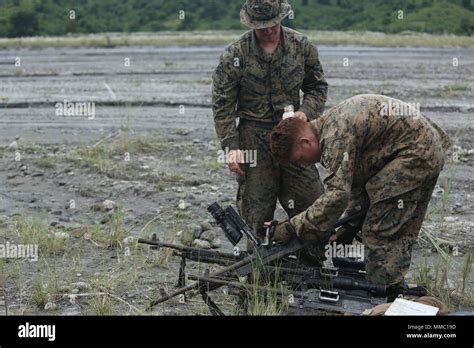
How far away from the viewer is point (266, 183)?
621 centimetres

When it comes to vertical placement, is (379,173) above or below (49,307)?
above

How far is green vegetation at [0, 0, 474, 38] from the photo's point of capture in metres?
33.2

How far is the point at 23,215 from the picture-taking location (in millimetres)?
8172

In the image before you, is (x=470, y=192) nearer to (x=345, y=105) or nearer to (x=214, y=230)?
(x=214, y=230)

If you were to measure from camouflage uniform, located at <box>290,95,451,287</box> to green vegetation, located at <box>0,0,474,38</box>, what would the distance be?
24.8m

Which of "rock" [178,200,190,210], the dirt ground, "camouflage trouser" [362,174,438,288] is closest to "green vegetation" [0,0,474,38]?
the dirt ground

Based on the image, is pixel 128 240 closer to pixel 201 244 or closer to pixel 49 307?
pixel 201 244

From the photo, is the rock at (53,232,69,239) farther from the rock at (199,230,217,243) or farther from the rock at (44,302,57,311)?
the rock at (44,302,57,311)

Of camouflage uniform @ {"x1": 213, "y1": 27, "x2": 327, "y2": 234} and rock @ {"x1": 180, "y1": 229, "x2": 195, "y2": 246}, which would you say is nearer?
camouflage uniform @ {"x1": 213, "y1": 27, "x2": 327, "y2": 234}

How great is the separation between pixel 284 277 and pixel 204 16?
36.3 metres

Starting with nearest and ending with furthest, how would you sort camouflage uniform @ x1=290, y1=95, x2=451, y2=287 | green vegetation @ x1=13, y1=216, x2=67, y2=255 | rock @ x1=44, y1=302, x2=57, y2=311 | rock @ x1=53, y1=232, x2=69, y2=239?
camouflage uniform @ x1=290, y1=95, x2=451, y2=287
rock @ x1=44, y1=302, x2=57, y2=311
green vegetation @ x1=13, y1=216, x2=67, y2=255
rock @ x1=53, y1=232, x2=69, y2=239

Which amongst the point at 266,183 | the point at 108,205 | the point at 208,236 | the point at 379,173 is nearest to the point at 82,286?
the point at 208,236

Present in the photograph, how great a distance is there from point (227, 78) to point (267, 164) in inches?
28.3
